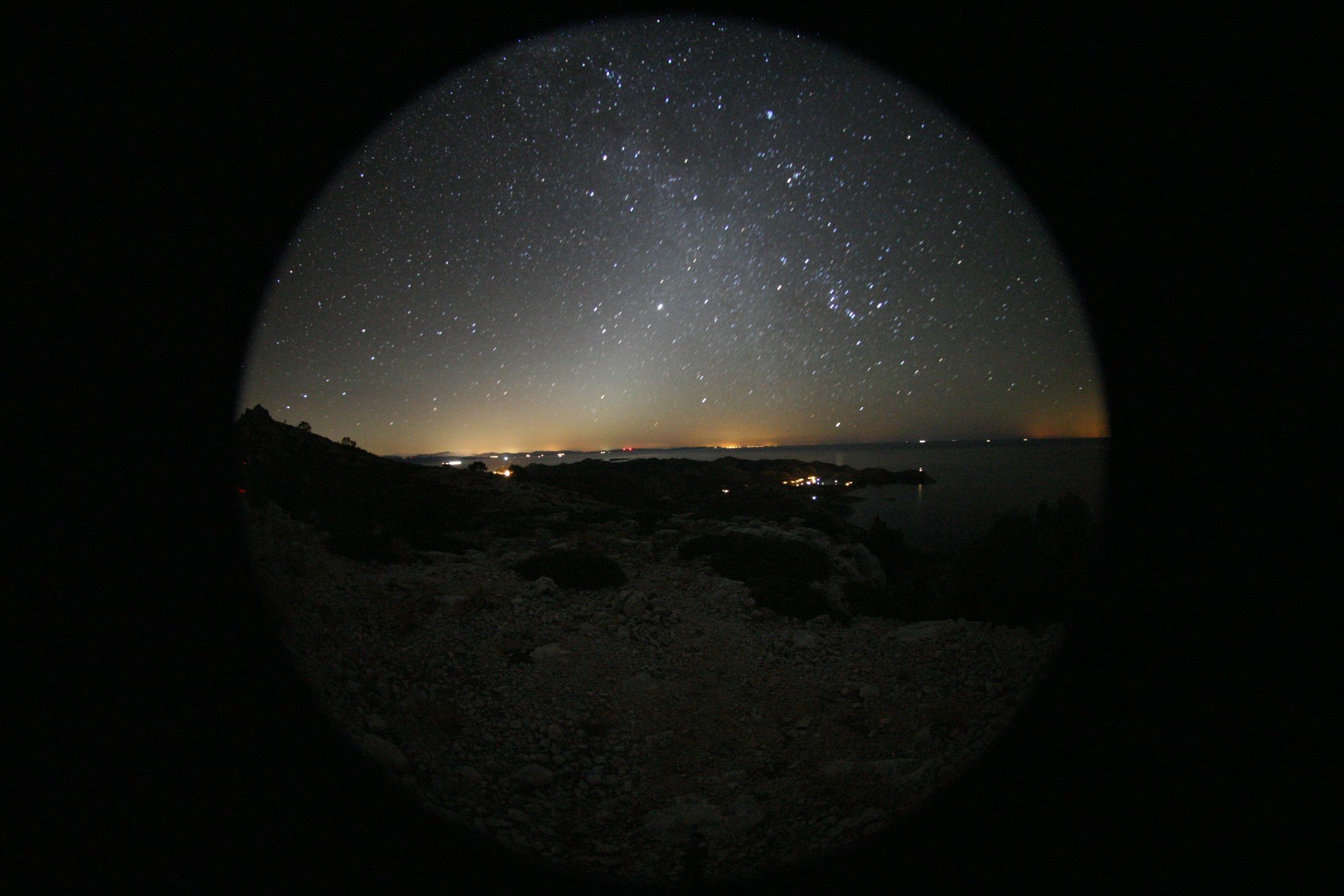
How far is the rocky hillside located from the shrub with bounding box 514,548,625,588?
0.05 m

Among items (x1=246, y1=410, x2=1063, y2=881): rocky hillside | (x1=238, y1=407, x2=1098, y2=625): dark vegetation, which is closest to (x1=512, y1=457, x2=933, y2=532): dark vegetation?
(x1=238, y1=407, x2=1098, y2=625): dark vegetation

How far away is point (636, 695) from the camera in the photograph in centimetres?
458

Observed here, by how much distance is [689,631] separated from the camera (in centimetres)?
643

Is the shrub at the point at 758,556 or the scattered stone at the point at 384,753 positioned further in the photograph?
the shrub at the point at 758,556

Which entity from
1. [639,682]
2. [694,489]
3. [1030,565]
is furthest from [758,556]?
[694,489]

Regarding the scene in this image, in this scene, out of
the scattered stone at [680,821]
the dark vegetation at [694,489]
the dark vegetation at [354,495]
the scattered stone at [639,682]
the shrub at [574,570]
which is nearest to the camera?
the scattered stone at [680,821]

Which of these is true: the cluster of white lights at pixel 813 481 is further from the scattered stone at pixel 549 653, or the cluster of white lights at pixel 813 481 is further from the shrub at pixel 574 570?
the scattered stone at pixel 549 653

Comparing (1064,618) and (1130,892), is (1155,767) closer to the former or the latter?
(1130,892)

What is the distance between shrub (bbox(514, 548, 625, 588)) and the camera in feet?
26.0

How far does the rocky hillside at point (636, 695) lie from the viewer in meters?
2.92

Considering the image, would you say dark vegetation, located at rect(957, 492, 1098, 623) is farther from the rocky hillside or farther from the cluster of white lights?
the cluster of white lights

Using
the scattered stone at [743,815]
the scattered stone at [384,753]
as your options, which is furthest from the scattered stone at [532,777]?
the scattered stone at [743,815]

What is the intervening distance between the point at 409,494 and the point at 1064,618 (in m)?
17.4

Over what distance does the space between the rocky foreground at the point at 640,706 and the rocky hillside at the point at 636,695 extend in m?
0.02
